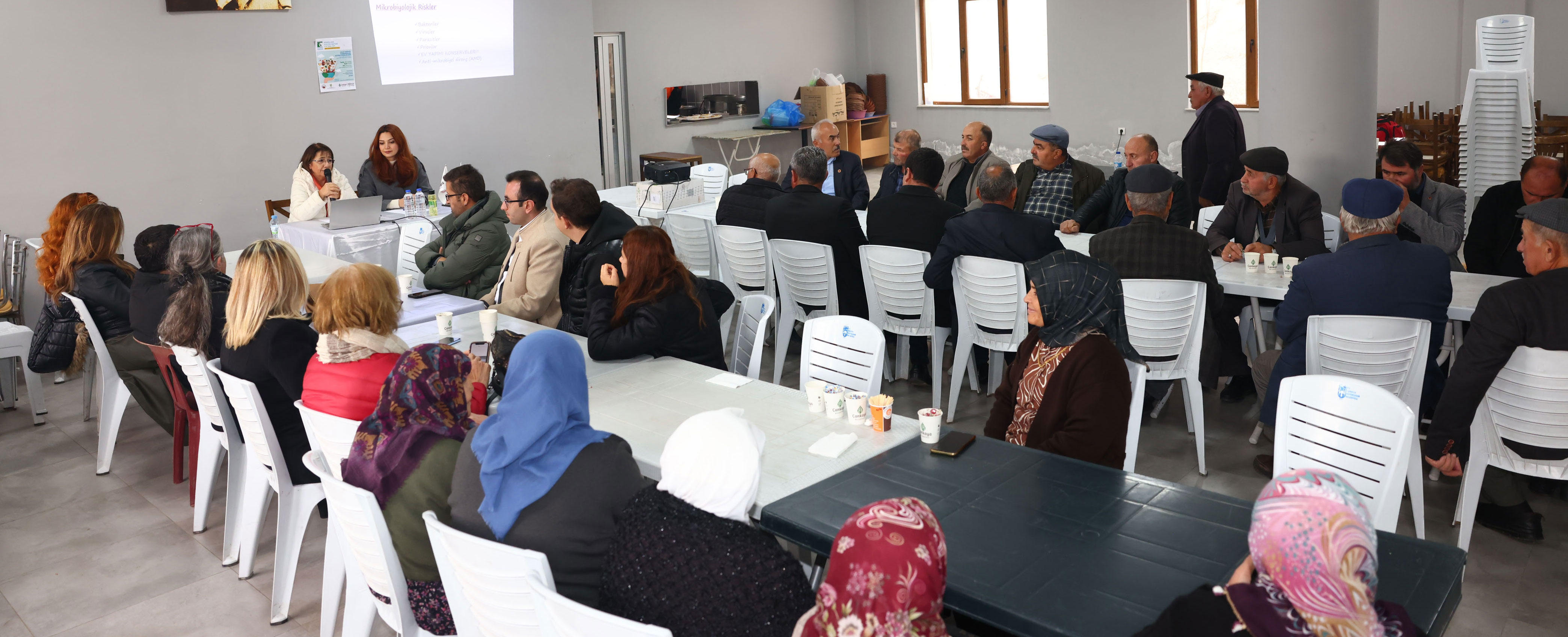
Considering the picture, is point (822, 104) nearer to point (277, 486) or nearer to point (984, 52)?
point (984, 52)

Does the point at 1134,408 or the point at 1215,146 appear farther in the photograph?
the point at 1215,146

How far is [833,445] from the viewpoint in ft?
9.61

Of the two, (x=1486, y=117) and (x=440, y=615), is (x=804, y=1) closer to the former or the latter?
(x=1486, y=117)

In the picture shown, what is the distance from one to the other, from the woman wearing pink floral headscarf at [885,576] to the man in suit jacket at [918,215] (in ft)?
10.9

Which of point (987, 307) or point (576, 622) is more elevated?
point (987, 307)

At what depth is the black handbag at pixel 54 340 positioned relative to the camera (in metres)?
5.22

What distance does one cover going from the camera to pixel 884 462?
284 cm

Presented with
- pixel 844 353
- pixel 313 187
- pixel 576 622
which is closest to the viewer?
pixel 576 622

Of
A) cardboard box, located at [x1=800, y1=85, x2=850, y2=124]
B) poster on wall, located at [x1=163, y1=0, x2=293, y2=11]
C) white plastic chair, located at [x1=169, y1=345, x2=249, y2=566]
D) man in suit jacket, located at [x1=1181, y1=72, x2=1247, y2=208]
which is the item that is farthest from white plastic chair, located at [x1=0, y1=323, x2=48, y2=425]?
cardboard box, located at [x1=800, y1=85, x2=850, y2=124]

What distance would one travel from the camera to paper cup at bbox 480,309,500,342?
3965 mm

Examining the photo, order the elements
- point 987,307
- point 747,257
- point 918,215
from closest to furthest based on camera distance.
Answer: point 987,307 → point 918,215 → point 747,257

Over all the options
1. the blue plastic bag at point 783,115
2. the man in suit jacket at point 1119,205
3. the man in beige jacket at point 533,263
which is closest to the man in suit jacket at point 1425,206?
the man in suit jacket at point 1119,205

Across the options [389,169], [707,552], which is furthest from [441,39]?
[707,552]

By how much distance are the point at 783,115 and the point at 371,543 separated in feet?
34.3
